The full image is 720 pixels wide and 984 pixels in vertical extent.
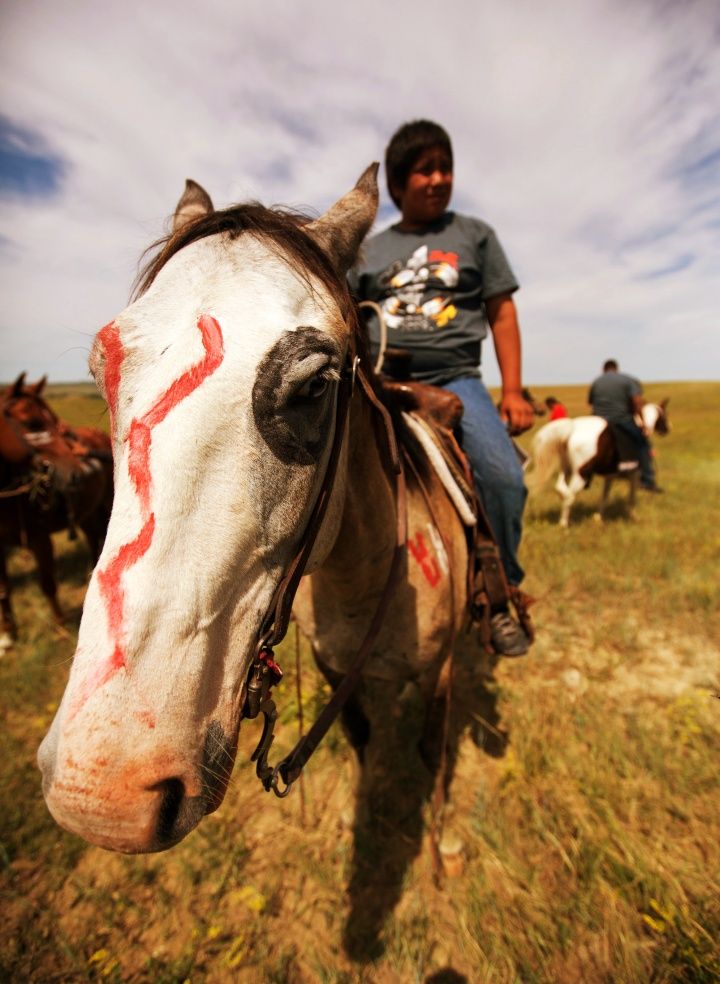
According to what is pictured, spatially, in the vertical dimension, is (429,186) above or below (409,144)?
below

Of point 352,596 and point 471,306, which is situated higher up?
point 471,306

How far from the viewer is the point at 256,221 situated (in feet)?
4.32

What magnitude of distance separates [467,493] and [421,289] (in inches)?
54.9

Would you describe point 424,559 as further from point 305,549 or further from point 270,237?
point 270,237

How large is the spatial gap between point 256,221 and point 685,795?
380 centimetres

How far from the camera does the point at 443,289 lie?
272 centimetres

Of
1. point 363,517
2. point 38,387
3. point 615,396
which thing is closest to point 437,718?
point 363,517

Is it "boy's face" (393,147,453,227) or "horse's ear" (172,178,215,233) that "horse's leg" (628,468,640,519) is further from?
"horse's ear" (172,178,215,233)

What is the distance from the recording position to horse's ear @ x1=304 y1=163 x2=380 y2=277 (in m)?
1.42

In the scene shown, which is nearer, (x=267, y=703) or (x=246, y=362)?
(x=246, y=362)

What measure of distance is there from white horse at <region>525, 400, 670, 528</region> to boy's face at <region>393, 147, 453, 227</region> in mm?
6410

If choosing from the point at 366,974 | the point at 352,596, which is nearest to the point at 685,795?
the point at 366,974

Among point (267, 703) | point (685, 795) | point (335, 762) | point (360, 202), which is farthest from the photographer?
point (335, 762)

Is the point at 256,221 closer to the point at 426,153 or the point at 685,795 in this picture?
the point at 426,153
